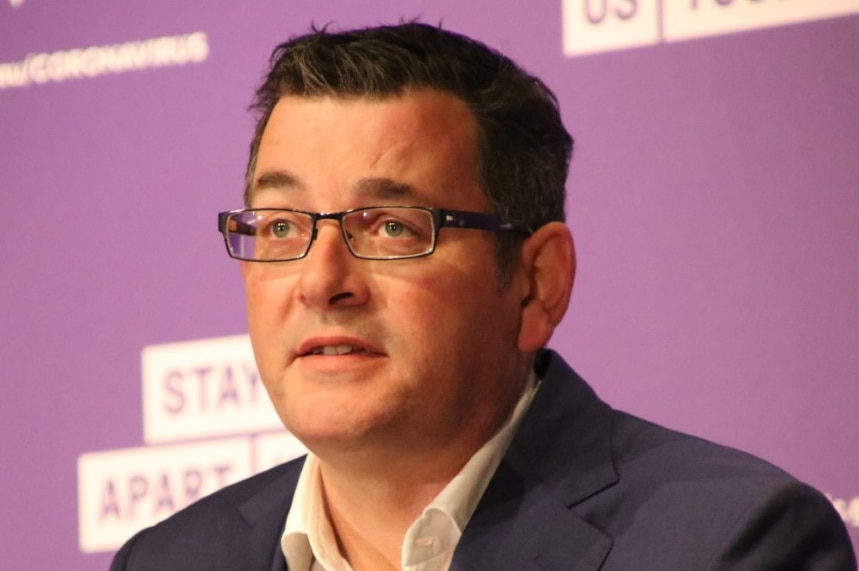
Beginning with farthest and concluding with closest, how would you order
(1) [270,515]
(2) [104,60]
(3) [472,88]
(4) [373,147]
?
(2) [104,60] → (1) [270,515] → (3) [472,88] → (4) [373,147]

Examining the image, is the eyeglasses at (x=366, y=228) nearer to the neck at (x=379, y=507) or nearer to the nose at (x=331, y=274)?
the nose at (x=331, y=274)

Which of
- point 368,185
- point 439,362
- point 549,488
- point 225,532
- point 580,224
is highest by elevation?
point 368,185

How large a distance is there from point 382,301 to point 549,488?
1.52 ft

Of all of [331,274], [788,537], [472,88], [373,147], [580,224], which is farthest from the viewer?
[580,224]

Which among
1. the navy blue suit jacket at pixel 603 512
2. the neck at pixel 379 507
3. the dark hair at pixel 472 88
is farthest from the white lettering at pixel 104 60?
the neck at pixel 379 507

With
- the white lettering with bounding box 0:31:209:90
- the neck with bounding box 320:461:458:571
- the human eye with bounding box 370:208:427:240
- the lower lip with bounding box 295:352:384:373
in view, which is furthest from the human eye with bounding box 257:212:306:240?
the white lettering with bounding box 0:31:209:90

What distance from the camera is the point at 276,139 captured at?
2879mm

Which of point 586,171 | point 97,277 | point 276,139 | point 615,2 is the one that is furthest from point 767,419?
point 97,277

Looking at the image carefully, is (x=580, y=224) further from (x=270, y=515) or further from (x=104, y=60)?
(x=104, y=60)

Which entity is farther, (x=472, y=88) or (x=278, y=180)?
(x=472, y=88)

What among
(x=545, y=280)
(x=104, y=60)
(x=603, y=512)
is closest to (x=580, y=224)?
(x=545, y=280)

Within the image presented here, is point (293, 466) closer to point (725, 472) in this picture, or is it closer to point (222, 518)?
point (222, 518)

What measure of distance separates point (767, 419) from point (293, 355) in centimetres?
123

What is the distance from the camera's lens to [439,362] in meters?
2.72
